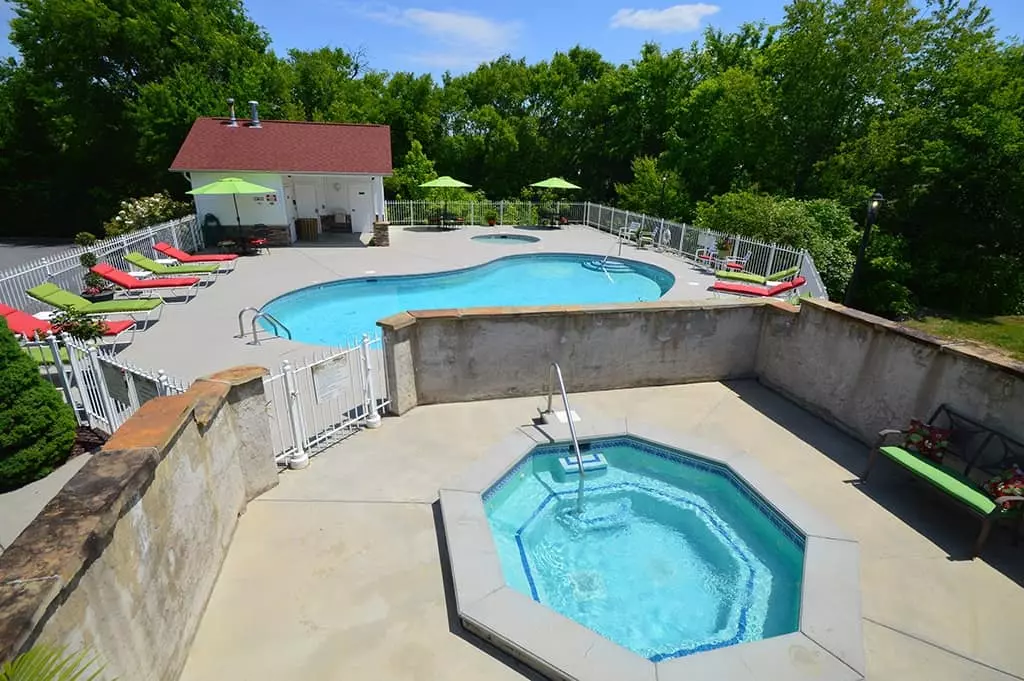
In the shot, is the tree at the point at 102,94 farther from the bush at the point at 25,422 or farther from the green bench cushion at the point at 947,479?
the green bench cushion at the point at 947,479

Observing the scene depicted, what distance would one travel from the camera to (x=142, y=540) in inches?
116

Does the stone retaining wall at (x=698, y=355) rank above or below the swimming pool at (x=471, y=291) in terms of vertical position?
above

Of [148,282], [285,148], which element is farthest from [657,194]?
[148,282]

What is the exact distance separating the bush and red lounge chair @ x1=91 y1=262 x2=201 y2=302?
6349mm

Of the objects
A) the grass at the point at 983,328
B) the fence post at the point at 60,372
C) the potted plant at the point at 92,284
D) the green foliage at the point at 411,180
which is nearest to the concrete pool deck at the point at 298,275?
the fence post at the point at 60,372

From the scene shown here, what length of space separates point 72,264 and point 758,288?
17.0m

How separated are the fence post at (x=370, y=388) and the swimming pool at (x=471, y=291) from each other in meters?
5.47

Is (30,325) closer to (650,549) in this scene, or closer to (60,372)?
(60,372)

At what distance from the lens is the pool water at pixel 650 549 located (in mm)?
4309

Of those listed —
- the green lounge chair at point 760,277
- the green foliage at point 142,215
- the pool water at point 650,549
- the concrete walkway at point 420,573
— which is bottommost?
the pool water at point 650,549

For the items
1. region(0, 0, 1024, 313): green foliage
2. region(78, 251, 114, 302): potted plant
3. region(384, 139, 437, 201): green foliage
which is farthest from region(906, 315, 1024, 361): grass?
region(384, 139, 437, 201): green foliage

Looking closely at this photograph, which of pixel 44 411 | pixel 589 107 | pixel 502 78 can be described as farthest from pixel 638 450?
→ pixel 502 78

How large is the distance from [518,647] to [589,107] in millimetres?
33985

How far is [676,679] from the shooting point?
3264 millimetres
